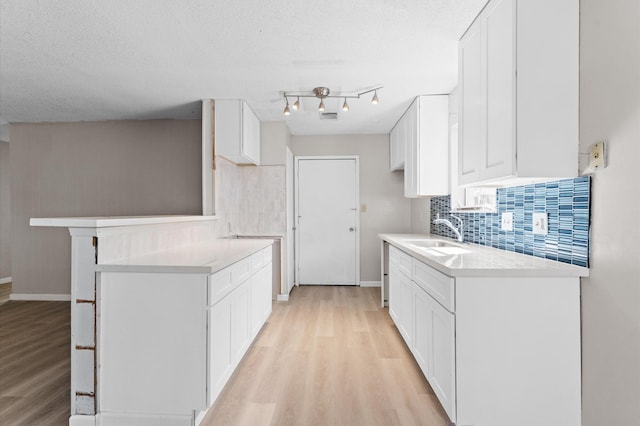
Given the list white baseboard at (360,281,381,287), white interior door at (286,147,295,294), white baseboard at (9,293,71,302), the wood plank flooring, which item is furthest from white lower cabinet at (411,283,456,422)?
white baseboard at (9,293,71,302)

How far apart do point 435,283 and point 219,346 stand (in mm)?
1272

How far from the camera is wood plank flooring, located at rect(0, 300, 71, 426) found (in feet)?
6.44

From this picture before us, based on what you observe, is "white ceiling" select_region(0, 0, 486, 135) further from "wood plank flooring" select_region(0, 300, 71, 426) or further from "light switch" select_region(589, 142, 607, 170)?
"wood plank flooring" select_region(0, 300, 71, 426)

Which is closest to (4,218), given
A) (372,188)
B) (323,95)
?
(323,95)

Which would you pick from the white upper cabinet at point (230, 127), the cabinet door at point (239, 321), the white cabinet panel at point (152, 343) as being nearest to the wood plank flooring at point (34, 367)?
the white cabinet panel at point (152, 343)

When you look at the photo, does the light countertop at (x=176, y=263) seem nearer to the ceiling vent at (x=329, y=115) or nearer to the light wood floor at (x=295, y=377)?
the light wood floor at (x=295, y=377)

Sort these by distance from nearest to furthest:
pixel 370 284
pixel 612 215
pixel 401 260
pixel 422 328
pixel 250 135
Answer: pixel 612 215 < pixel 422 328 < pixel 401 260 < pixel 250 135 < pixel 370 284

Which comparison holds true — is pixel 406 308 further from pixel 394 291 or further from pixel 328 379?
pixel 328 379

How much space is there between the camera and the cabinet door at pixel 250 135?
3.67 m

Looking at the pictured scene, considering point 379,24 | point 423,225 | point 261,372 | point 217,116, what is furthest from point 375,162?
point 261,372

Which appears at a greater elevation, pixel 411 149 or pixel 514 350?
pixel 411 149

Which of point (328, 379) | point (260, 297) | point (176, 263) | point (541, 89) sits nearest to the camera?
point (541, 89)

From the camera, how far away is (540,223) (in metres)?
1.95

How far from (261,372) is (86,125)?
4.08m
